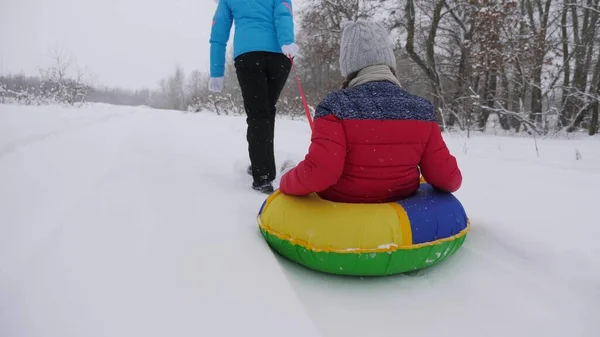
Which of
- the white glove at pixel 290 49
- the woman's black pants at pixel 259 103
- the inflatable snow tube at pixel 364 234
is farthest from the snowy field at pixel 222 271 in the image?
the white glove at pixel 290 49

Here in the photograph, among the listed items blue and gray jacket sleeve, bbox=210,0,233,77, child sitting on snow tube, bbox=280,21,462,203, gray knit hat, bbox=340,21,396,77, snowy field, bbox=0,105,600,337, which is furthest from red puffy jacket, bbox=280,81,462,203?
blue and gray jacket sleeve, bbox=210,0,233,77

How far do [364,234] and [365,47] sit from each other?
2.70 ft

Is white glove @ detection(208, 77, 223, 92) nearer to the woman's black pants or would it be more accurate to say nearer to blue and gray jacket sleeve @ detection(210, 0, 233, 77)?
blue and gray jacket sleeve @ detection(210, 0, 233, 77)

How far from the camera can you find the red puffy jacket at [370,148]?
4.48ft

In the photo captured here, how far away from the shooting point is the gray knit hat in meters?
1.57

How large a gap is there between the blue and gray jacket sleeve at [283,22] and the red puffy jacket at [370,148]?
991 mm

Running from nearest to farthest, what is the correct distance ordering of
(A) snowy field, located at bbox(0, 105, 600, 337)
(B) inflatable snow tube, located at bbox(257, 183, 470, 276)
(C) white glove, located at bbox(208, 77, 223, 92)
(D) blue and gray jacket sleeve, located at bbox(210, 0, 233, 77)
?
(A) snowy field, located at bbox(0, 105, 600, 337) → (B) inflatable snow tube, located at bbox(257, 183, 470, 276) → (D) blue and gray jacket sleeve, located at bbox(210, 0, 233, 77) → (C) white glove, located at bbox(208, 77, 223, 92)

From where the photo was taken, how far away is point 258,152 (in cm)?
234

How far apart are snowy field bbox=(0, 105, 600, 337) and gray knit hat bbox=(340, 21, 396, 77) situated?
866 mm

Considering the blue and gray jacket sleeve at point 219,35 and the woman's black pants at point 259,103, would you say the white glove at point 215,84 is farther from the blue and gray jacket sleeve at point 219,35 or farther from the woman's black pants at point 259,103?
the woman's black pants at point 259,103

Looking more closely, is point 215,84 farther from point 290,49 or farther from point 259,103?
point 290,49

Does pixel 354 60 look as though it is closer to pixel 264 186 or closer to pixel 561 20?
pixel 264 186

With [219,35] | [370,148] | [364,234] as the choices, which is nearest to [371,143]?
[370,148]

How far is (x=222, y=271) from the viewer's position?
113cm
